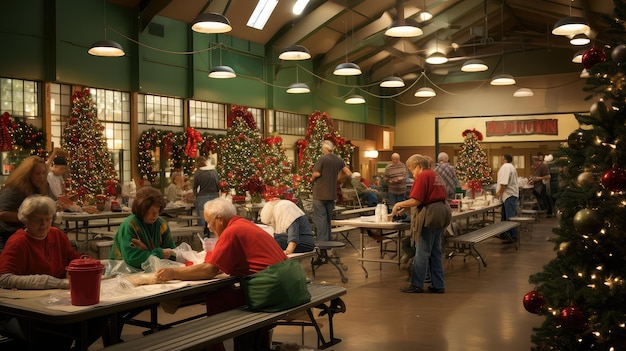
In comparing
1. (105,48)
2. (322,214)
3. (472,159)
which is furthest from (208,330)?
(472,159)

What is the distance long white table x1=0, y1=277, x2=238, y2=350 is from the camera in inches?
128

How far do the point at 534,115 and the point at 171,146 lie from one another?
47.1 ft

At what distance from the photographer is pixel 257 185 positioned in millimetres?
11859

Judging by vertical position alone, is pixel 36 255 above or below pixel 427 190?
Result: below

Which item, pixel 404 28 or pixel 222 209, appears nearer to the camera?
pixel 222 209

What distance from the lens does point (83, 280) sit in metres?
3.39

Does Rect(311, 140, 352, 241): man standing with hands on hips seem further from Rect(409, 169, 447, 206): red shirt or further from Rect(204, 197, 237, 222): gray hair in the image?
Rect(204, 197, 237, 222): gray hair

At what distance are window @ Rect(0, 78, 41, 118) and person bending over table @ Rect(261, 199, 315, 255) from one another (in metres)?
6.89

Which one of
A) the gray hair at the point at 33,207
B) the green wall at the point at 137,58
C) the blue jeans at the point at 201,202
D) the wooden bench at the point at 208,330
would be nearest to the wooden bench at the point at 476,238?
the blue jeans at the point at 201,202

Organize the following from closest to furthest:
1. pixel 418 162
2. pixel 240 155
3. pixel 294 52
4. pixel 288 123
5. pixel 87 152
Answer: pixel 418 162 → pixel 294 52 → pixel 87 152 → pixel 240 155 → pixel 288 123

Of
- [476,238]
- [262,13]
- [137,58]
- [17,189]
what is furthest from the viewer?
[262,13]

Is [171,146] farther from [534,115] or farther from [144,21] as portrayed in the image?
[534,115]

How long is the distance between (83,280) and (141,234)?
1268 millimetres

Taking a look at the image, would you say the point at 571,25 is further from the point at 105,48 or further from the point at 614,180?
the point at 614,180
